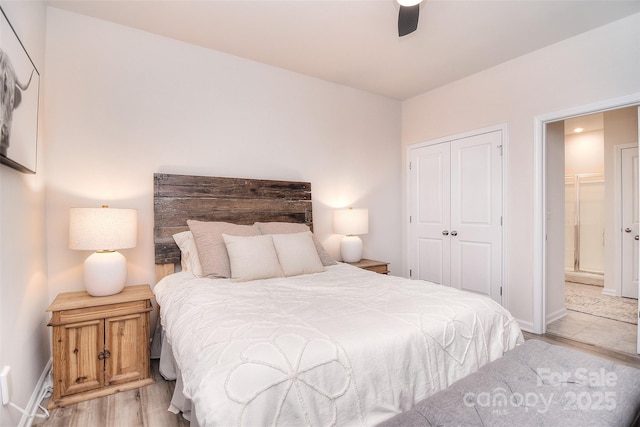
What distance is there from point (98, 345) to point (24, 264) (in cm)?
65

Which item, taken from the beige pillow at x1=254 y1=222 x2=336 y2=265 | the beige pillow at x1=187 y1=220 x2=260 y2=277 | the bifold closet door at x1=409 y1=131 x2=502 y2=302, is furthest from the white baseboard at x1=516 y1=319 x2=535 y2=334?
the beige pillow at x1=187 y1=220 x2=260 y2=277

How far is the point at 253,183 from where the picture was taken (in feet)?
10.3

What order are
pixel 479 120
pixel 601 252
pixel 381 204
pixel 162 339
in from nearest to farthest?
pixel 162 339, pixel 479 120, pixel 381 204, pixel 601 252

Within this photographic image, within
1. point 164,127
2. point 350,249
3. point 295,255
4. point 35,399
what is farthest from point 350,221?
point 35,399

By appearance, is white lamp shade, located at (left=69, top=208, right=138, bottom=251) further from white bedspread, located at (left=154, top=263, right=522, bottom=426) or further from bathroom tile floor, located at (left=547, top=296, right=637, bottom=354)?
bathroom tile floor, located at (left=547, top=296, right=637, bottom=354)

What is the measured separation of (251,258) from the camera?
2.35m

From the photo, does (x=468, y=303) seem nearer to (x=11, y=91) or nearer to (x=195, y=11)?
(x=11, y=91)

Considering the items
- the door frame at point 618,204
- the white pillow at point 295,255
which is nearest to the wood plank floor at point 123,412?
the white pillow at point 295,255

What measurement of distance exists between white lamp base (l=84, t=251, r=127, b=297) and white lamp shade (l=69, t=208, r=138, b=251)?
0.13 metres

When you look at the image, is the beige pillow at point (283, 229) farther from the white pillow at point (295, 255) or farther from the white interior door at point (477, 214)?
the white interior door at point (477, 214)

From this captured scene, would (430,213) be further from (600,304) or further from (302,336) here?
(302,336)

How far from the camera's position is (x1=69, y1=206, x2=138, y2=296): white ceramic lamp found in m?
2.11

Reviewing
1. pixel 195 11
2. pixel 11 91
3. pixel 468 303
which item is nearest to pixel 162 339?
pixel 11 91

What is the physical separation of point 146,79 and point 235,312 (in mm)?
2239
